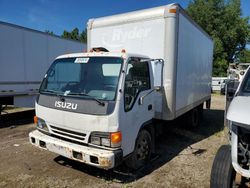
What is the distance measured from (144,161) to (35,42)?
272 inches

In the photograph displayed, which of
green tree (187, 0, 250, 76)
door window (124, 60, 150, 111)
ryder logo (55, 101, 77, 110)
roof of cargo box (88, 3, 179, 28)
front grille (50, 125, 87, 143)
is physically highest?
green tree (187, 0, 250, 76)

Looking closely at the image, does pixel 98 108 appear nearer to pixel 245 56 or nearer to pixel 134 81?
pixel 134 81

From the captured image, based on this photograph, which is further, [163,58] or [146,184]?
[163,58]

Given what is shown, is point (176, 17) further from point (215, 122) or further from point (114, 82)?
point (215, 122)

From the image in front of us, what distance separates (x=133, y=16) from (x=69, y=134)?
10.3 feet

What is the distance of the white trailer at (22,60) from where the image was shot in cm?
826

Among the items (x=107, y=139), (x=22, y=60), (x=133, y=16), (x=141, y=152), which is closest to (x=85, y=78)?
(x=107, y=139)

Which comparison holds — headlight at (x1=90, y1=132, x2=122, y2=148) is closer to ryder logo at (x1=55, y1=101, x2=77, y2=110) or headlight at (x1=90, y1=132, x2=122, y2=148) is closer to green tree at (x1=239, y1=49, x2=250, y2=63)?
ryder logo at (x1=55, y1=101, x2=77, y2=110)

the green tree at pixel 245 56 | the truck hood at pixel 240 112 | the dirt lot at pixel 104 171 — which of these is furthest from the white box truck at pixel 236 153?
the green tree at pixel 245 56

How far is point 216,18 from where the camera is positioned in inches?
1289

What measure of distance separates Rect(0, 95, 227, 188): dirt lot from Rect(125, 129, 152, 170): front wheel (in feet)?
0.58

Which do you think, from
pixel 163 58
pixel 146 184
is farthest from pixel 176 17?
pixel 146 184

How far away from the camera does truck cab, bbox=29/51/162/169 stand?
3754 mm

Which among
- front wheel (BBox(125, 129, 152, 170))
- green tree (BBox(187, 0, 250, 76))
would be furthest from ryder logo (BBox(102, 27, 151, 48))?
green tree (BBox(187, 0, 250, 76))
